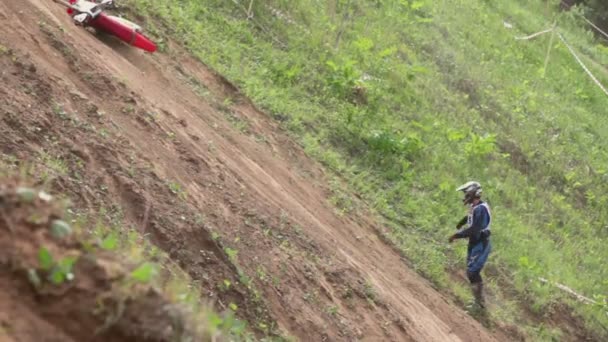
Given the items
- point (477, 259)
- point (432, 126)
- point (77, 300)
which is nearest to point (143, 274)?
point (77, 300)

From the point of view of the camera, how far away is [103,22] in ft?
35.4

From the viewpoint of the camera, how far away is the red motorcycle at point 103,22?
10.5 metres

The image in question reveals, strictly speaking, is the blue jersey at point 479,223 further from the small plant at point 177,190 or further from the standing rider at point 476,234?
the small plant at point 177,190

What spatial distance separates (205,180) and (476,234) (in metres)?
4.76

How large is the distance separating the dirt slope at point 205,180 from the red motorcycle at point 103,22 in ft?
0.66

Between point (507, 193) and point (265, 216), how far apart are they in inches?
336

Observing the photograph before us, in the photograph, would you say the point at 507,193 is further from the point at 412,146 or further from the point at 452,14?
the point at 452,14

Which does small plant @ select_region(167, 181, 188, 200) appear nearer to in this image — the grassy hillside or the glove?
the glove

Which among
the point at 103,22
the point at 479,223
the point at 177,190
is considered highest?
the point at 177,190

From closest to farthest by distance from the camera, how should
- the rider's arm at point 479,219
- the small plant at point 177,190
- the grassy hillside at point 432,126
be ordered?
the small plant at point 177,190 → the rider's arm at point 479,219 → the grassy hillside at point 432,126

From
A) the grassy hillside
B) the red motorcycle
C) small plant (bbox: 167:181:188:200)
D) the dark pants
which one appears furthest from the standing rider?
small plant (bbox: 167:181:188:200)

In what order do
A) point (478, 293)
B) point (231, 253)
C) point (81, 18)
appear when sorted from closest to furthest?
point (231, 253)
point (81, 18)
point (478, 293)

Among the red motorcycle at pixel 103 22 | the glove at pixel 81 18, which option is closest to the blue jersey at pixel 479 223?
the red motorcycle at pixel 103 22

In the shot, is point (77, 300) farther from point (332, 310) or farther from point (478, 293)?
point (478, 293)
